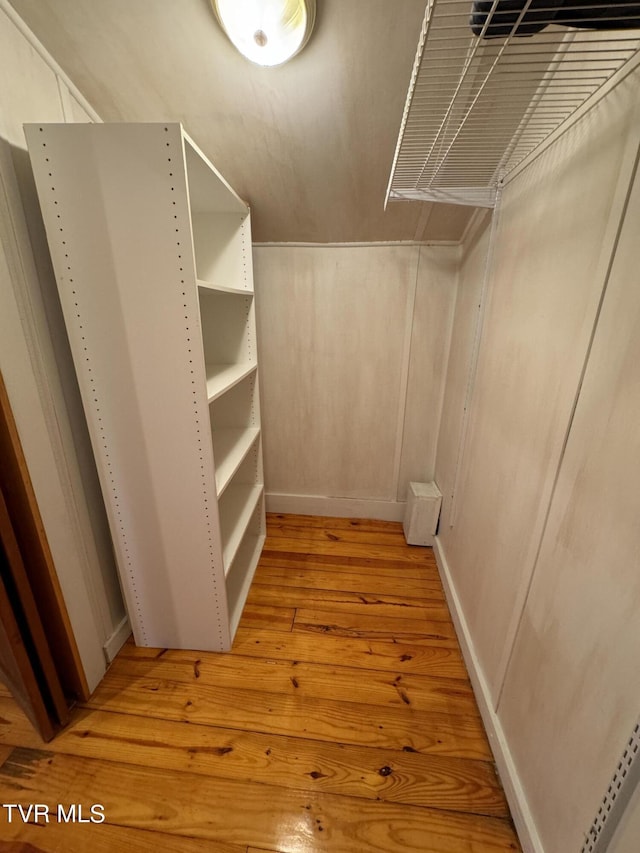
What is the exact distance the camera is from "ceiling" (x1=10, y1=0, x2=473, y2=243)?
2.96ft

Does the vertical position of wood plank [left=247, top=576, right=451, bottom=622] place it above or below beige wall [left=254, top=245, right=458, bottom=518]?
below

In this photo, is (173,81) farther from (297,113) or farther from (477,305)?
(477,305)

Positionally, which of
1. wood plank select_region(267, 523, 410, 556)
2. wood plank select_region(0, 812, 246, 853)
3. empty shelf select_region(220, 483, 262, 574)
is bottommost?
wood plank select_region(0, 812, 246, 853)

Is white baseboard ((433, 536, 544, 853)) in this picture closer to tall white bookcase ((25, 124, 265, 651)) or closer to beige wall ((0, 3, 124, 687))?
tall white bookcase ((25, 124, 265, 651))

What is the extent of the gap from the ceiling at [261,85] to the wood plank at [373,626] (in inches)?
76.2

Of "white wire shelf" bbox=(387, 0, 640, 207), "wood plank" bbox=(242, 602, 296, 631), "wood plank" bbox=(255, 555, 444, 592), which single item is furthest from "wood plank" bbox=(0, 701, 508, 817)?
"white wire shelf" bbox=(387, 0, 640, 207)

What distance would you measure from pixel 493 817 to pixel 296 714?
0.62 metres

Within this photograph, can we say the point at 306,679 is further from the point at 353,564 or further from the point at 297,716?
the point at 353,564

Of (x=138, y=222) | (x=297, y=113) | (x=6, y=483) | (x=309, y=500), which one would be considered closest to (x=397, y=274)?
(x=297, y=113)

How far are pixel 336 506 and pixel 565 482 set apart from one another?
1.62 metres

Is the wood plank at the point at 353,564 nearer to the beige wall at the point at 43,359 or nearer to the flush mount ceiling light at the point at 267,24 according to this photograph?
the beige wall at the point at 43,359

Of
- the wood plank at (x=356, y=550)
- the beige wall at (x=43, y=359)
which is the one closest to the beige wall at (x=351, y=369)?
the wood plank at (x=356, y=550)

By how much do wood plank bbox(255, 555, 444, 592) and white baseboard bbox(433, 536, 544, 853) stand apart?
0.62 feet

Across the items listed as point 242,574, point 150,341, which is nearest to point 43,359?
point 150,341
